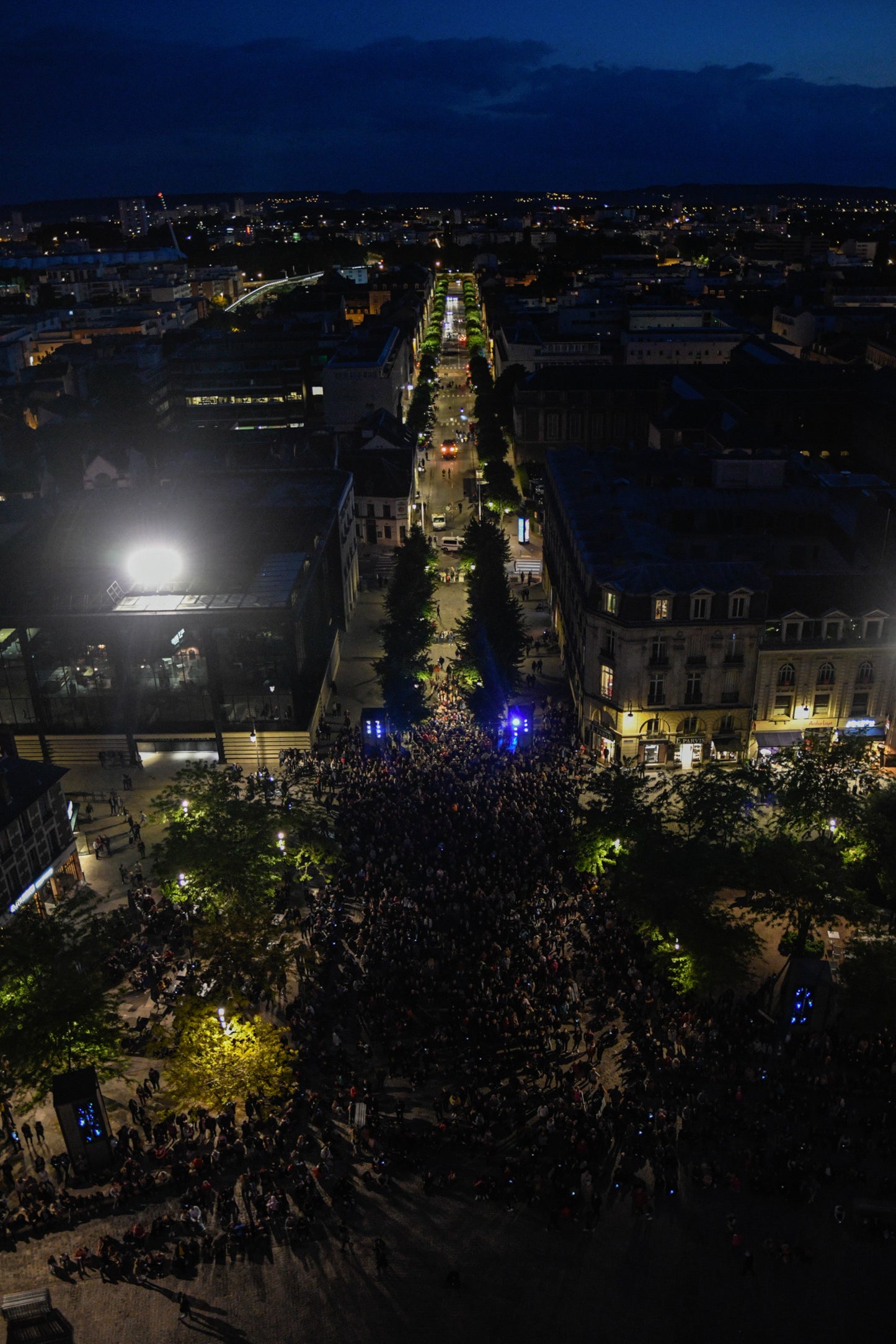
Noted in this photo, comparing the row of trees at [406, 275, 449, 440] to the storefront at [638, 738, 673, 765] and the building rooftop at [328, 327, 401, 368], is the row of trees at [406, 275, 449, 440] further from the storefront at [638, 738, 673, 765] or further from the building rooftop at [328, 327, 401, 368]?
the storefront at [638, 738, 673, 765]

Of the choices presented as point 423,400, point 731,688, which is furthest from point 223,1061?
point 423,400

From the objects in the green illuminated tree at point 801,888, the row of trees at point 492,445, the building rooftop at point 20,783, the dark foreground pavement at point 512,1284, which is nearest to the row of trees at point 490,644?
the green illuminated tree at point 801,888

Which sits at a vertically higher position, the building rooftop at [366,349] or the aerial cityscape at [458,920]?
the building rooftop at [366,349]

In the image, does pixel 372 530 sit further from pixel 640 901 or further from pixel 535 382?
pixel 640 901

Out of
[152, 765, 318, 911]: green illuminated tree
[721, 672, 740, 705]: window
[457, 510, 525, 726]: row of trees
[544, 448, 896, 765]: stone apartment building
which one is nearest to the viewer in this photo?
[152, 765, 318, 911]: green illuminated tree

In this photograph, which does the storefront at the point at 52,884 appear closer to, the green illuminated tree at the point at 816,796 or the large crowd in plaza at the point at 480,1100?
the large crowd in plaza at the point at 480,1100

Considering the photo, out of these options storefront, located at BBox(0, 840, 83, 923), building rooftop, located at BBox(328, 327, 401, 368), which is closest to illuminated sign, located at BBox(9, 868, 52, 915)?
storefront, located at BBox(0, 840, 83, 923)
